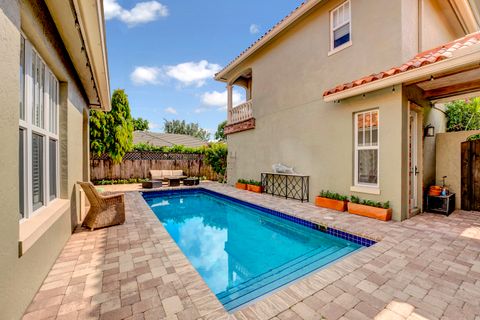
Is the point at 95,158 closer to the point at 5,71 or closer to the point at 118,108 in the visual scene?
the point at 118,108

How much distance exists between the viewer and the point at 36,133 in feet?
11.0

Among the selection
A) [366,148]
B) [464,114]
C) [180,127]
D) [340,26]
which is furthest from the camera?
[180,127]

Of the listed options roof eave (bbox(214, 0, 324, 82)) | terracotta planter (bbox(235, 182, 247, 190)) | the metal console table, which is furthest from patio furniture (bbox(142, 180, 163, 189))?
roof eave (bbox(214, 0, 324, 82))

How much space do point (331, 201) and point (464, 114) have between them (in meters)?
7.45

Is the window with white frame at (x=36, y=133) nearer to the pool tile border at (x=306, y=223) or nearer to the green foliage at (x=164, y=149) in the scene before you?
the pool tile border at (x=306, y=223)

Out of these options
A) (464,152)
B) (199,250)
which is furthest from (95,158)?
(464,152)

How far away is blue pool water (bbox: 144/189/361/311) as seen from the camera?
12.3ft

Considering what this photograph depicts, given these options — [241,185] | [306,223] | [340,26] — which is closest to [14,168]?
[306,223]

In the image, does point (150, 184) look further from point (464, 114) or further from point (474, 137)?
point (464, 114)

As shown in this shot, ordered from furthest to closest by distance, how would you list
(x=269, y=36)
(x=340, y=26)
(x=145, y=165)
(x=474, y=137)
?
(x=145, y=165) → (x=269, y=36) → (x=340, y=26) → (x=474, y=137)

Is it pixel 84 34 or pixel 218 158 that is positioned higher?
pixel 84 34

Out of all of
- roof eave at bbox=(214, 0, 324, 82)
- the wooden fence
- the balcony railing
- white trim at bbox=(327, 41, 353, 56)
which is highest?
roof eave at bbox=(214, 0, 324, 82)

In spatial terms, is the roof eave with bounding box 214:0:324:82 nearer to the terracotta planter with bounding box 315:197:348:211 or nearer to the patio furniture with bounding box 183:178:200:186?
the patio furniture with bounding box 183:178:200:186

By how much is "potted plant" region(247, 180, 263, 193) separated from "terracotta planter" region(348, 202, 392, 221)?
188 inches
